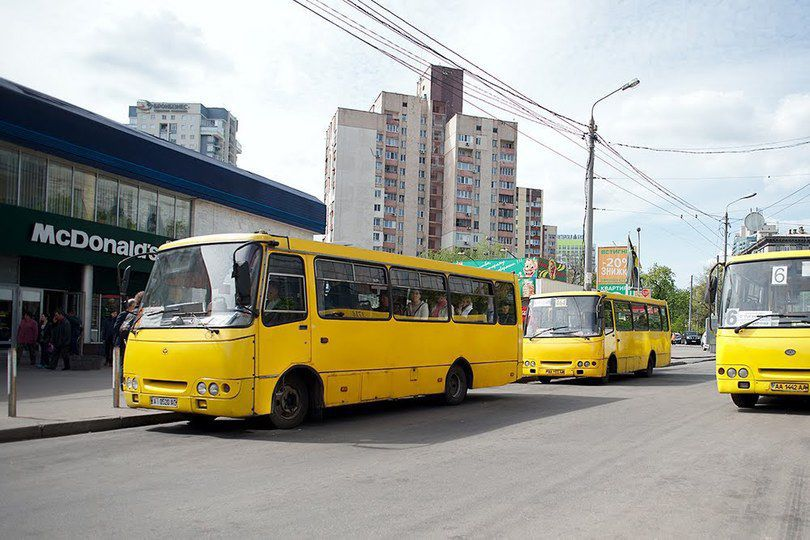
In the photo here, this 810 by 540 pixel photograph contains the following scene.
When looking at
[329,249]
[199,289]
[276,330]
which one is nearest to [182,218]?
[329,249]

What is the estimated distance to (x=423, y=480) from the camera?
708cm

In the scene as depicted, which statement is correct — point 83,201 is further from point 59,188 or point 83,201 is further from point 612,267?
point 612,267

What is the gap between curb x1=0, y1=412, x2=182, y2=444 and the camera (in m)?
9.32

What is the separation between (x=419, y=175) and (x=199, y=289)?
107 m

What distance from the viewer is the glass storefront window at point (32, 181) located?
22016mm

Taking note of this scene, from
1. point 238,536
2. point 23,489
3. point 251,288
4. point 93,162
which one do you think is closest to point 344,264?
point 251,288

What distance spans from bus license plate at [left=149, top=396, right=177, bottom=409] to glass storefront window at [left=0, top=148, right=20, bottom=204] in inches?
575

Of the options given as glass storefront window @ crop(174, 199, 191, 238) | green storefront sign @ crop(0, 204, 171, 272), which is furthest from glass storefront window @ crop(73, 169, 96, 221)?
glass storefront window @ crop(174, 199, 191, 238)

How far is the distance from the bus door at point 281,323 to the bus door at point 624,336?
13.5 m

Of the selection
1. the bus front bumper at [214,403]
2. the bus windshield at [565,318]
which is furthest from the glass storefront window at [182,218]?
the bus front bumper at [214,403]

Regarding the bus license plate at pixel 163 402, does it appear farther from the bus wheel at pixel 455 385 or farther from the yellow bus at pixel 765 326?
the yellow bus at pixel 765 326

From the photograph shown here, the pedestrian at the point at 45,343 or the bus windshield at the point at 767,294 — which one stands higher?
the bus windshield at the point at 767,294

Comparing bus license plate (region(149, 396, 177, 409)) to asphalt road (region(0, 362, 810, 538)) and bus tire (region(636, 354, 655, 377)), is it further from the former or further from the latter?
bus tire (region(636, 354, 655, 377))

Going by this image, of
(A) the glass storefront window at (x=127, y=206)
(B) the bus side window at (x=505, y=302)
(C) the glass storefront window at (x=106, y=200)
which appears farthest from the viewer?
(A) the glass storefront window at (x=127, y=206)
